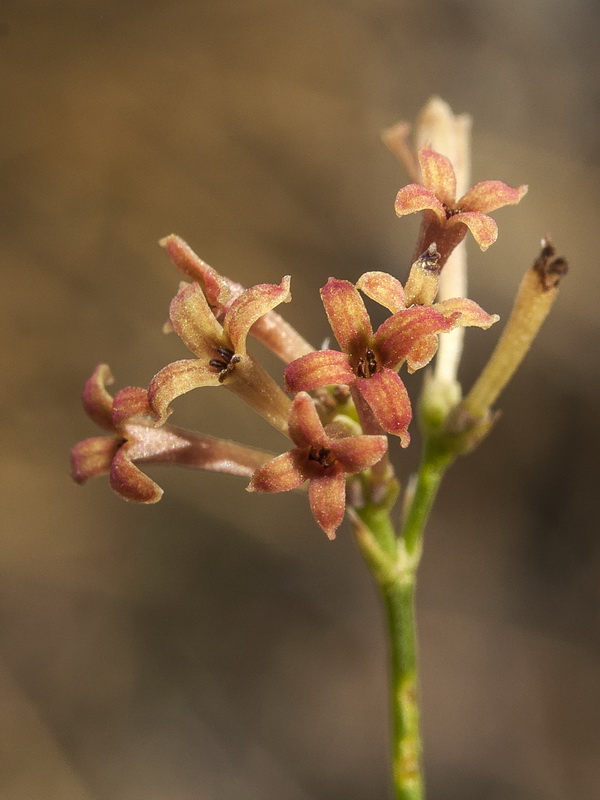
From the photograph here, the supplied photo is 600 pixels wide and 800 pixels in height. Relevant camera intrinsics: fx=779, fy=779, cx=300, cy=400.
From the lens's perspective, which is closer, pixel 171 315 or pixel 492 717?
pixel 171 315

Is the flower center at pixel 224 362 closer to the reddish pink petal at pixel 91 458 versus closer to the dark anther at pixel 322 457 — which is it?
the dark anther at pixel 322 457

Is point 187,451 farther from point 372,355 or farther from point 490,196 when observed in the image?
point 490,196

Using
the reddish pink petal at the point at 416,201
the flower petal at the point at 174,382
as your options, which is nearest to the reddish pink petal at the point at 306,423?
the flower petal at the point at 174,382

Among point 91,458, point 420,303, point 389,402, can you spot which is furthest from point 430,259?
point 91,458

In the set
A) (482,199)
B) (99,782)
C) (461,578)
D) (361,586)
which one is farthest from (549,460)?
(482,199)

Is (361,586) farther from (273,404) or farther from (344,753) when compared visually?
(273,404)

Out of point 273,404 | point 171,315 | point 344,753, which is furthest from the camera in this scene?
point 344,753
